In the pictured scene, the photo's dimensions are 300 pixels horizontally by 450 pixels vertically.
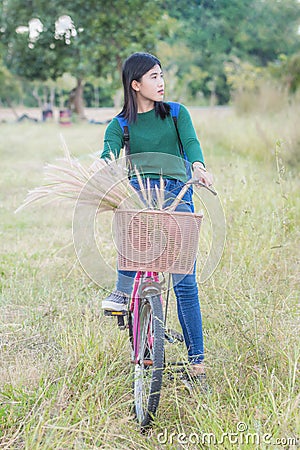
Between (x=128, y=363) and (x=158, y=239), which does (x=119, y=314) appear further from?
(x=158, y=239)

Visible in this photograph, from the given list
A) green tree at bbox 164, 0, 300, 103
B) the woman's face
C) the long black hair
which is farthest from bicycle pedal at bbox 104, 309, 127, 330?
green tree at bbox 164, 0, 300, 103

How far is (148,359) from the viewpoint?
2.91 meters

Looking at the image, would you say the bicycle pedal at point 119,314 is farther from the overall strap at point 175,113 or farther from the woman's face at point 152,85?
the woman's face at point 152,85

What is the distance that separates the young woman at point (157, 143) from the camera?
296 cm

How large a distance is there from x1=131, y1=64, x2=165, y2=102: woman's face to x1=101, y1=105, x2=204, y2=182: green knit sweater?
Answer: 0.09 m

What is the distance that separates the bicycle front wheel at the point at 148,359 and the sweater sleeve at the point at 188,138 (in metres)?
0.71

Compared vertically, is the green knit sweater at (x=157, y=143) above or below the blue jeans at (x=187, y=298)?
above

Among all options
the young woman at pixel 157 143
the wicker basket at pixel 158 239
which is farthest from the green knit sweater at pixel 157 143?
the wicker basket at pixel 158 239

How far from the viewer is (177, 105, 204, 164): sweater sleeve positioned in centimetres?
296

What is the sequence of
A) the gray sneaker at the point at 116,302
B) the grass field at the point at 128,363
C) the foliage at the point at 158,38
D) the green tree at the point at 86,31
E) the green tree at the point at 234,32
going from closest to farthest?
the grass field at the point at 128,363 → the gray sneaker at the point at 116,302 → the green tree at the point at 86,31 → the foliage at the point at 158,38 → the green tree at the point at 234,32

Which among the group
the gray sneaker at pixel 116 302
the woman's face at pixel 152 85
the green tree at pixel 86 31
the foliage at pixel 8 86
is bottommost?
the gray sneaker at pixel 116 302

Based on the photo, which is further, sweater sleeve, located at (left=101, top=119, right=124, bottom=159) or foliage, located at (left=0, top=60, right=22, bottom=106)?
foliage, located at (left=0, top=60, right=22, bottom=106)

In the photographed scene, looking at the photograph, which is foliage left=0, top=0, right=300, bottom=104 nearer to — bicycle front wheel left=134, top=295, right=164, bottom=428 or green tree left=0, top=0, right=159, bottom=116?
green tree left=0, top=0, right=159, bottom=116

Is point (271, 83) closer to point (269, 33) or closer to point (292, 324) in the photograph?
point (292, 324)
